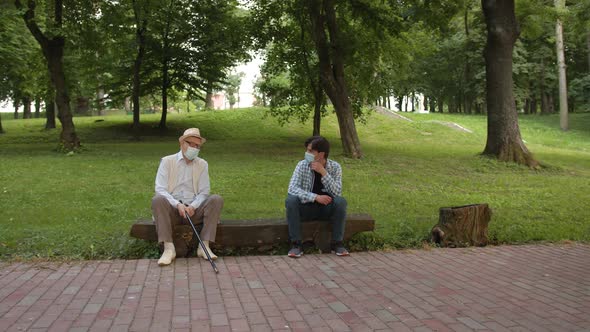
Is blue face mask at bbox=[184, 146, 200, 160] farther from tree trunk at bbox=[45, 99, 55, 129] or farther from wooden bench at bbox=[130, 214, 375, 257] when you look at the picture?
tree trunk at bbox=[45, 99, 55, 129]

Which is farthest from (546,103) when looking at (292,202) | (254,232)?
(254,232)

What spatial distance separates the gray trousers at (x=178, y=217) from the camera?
5539 millimetres

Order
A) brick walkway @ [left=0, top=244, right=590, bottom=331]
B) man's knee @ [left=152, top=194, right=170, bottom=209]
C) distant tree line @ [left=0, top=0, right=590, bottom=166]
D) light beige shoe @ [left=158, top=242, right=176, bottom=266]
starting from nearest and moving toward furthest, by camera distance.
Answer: brick walkway @ [left=0, top=244, right=590, bottom=331]
light beige shoe @ [left=158, top=242, right=176, bottom=266]
man's knee @ [left=152, top=194, right=170, bottom=209]
distant tree line @ [left=0, top=0, right=590, bottom=166]

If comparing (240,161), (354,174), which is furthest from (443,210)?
(240,161)

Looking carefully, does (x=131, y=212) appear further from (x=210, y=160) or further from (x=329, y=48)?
(x=329, y=48)

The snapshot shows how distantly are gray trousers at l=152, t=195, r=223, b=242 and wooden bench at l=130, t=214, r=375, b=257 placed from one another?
14 centimetres

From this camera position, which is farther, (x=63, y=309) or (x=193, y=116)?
(x=193, y=116)

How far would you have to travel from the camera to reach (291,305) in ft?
14.1

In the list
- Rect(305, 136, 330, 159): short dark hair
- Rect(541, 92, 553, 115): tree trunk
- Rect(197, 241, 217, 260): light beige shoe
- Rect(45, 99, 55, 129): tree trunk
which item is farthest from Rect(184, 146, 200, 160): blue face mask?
Rect(541, 92, 553, 115): tree trunk

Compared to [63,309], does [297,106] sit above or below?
above

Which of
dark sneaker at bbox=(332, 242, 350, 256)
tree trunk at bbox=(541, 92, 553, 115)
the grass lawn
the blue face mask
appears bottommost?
dark sneaker at bbox=(332, 242, 350, 256)

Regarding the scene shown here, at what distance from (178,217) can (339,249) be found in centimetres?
190

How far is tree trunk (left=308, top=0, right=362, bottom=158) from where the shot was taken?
1662 cm

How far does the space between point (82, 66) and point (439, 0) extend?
60.7 ft
